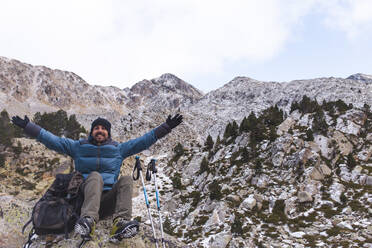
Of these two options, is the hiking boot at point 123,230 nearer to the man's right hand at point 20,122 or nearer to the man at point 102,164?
the man at point 102,164

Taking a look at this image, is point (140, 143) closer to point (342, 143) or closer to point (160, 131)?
point (160, 131)

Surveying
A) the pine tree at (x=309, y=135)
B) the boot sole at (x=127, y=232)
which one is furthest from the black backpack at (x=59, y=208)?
the pine tree at (x=309, y=135)

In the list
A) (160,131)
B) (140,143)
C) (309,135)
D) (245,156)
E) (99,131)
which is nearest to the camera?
(99,131)

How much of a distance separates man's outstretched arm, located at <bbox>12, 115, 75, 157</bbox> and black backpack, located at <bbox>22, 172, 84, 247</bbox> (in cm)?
102

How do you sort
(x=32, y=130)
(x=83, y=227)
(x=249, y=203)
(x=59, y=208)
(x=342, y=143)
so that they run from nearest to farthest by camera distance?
(x=83, y=227)
(x=59, y=208)
(x=32, y=130)
(x=249, y=203)
(x=342, y=143)

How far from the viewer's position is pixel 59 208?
4.81 m

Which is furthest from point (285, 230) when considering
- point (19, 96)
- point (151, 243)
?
point (19, 96)

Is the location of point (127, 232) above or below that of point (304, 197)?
above

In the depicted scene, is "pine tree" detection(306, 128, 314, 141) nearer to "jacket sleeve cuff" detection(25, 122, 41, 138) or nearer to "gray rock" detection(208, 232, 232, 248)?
"gray rock" detection(208, 232, 232, 248)

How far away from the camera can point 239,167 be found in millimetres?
24922

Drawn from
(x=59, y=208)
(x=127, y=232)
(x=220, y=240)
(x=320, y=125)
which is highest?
(x=320, y=125)

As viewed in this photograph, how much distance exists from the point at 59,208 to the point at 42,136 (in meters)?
2.08

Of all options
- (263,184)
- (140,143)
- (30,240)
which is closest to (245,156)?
(263,184)

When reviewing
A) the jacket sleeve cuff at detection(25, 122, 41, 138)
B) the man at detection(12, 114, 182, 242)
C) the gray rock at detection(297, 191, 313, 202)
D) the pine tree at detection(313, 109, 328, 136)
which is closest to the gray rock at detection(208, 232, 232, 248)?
the gray rock at detection(297, 191, 313, 202)
